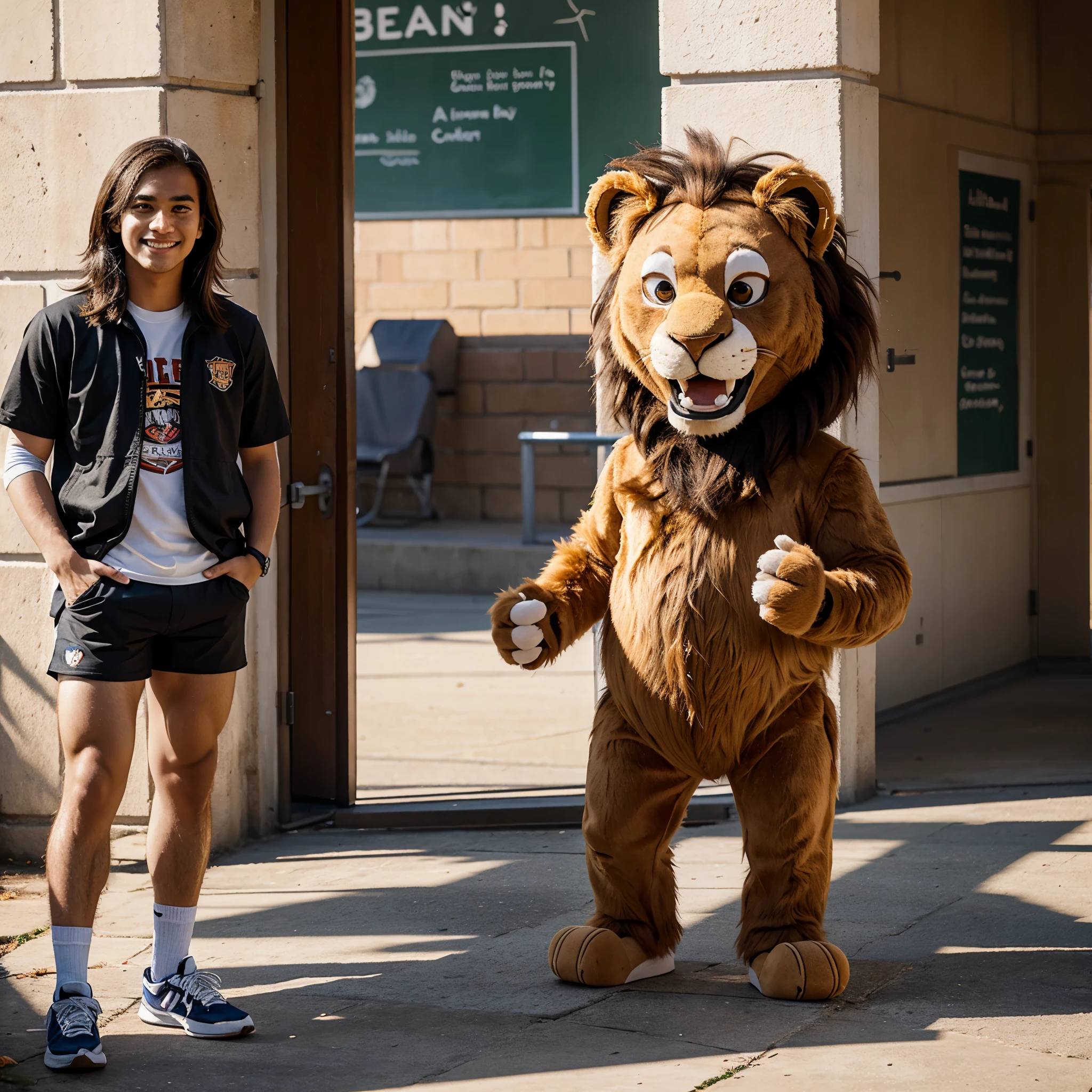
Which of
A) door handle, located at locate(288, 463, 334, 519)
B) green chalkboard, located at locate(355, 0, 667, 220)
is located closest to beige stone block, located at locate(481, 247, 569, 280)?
green chalkboard, located at locate(355, 0, 667, 220)

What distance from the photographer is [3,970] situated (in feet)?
13.4

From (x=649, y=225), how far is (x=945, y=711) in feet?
14.0

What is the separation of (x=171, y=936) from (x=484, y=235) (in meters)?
10.4

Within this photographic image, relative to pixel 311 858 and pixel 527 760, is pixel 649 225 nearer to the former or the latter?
pixel 311 858

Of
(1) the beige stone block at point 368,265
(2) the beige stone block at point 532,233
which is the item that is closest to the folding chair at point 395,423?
(1) the beige stone block at point 368,265

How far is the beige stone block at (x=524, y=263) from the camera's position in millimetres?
13250

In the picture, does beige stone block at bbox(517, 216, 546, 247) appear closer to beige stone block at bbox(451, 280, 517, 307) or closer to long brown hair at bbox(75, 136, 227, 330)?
beige stone block at bbox(451, 280, 517, 307)

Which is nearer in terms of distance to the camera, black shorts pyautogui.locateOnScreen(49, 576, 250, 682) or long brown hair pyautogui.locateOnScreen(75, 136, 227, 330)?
black shorts pyautogui.locateOnScreen(49, 576, 250, 682)

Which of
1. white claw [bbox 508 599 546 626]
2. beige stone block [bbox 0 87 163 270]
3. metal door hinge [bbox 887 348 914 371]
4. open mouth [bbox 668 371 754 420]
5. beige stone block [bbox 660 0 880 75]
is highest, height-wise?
beige stone block [bbox 660 0 880 75]

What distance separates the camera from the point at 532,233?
522 inches

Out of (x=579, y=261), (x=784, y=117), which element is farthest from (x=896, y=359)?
(x=579, y=261)

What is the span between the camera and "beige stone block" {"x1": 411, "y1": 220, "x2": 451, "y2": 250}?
536 inches

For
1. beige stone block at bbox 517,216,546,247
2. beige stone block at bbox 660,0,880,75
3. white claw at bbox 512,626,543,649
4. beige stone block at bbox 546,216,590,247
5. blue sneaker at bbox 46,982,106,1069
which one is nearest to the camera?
blue sneaker at bbox 46,982,106,1069

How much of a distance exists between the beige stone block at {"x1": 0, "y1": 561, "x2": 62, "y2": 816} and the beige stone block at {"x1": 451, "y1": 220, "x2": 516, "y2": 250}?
28.3 feet
